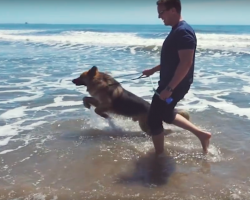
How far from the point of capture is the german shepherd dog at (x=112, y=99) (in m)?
6.04

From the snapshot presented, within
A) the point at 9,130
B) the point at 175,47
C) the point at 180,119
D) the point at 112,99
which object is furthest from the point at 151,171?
the point at 9,130

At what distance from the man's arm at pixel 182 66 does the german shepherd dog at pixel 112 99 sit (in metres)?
1.95

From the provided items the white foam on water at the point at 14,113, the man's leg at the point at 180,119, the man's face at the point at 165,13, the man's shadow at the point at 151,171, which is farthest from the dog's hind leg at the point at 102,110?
the man's face at the point at 165,13

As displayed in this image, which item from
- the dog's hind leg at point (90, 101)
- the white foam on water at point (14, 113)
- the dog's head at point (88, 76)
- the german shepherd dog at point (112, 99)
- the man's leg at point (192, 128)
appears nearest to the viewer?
the man's leg at point (192, 128)

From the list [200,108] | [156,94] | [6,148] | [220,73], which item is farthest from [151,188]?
[220,73]

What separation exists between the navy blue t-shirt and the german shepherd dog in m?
1.55

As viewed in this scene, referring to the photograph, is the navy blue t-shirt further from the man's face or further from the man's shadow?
the man's shadow

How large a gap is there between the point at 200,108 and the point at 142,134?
2.01 m

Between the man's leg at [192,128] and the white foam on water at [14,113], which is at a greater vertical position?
the man's leg at [192,128]

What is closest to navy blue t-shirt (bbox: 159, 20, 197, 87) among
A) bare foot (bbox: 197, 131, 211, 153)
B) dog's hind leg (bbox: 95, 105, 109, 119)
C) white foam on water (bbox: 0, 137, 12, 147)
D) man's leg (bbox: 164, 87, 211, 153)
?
man's leg (bbox: 164, 87, 211, 153)

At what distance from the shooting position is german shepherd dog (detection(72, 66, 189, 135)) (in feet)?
19.8

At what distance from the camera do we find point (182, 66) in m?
4.05

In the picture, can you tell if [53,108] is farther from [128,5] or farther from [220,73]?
[128,5]

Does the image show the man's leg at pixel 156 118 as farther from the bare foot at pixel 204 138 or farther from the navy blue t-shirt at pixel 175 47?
the bare foot at pixel 204 138
